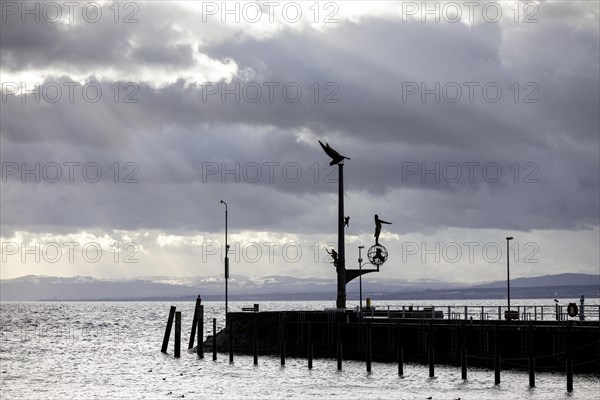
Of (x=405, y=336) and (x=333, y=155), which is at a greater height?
(x=333, y=155)

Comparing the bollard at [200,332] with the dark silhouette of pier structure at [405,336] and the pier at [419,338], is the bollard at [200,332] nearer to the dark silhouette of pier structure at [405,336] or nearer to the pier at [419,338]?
the dark silhouette of pier structure at [405,336]

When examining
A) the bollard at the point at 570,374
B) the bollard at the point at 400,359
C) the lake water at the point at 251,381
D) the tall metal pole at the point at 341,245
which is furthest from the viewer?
the tall metal pole at the point at 341,245

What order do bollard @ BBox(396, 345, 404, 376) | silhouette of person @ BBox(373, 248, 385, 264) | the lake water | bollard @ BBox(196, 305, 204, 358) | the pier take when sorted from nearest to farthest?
the lake water → bollard @ BBox(396, 345, 404, 376) → the pier → bollard @ BBox(196, 305, 204, 358) → silhouette of person @ BBox(373, 248, 385, 264)

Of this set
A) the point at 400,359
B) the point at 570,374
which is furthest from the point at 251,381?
the point at 570,374

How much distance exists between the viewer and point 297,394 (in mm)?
62438

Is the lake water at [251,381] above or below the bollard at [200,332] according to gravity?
below

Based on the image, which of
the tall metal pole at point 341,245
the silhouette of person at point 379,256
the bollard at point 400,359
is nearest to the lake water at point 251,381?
the bollard at point 400,359

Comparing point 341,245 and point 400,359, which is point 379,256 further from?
point 400,359

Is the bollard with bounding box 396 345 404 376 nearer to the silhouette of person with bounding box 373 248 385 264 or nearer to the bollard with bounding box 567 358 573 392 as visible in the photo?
the bollard with bounding box 567 358 573 392

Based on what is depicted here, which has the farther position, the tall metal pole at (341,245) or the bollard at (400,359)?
the tall metal pole at (341,245)

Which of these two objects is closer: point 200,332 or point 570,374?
point 570,374

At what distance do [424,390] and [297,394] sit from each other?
747 centimetres

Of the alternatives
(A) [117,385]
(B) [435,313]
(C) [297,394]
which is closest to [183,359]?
(A) [117,385]

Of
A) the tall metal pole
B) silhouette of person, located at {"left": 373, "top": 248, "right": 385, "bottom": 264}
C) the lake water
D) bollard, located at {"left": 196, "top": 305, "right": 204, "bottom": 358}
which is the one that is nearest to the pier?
the lake water
